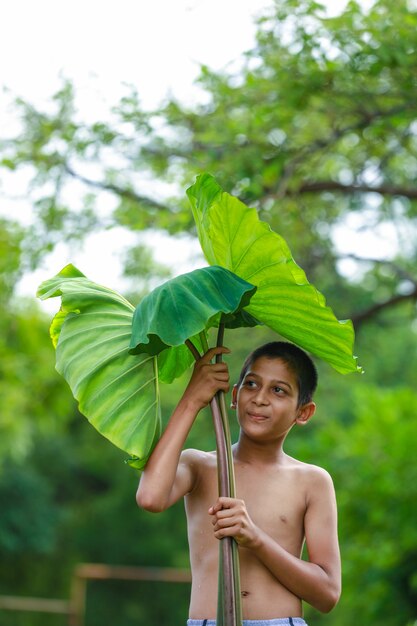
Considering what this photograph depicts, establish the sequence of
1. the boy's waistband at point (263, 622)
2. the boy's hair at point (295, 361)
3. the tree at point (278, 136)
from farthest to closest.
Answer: the tree at point (278, 136), the boy's hair at point (295, 361), the boy's waistband at point (263, 622)

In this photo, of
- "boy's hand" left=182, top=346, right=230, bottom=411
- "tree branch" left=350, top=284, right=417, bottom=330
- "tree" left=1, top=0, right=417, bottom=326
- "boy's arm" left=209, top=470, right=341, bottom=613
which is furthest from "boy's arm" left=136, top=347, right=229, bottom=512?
"tree branch" left=350, top=284, right=417, bottom=330

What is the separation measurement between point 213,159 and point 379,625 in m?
4.95

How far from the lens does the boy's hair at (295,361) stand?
238 cm

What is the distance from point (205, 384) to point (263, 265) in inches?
11.1

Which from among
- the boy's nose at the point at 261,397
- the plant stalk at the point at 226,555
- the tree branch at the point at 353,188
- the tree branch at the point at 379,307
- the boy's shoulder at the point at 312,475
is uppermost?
the tree branch at the point at 353,188

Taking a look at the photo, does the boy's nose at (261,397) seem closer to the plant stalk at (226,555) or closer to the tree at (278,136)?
the plant stalk at (226,555)

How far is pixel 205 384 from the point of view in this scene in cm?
218

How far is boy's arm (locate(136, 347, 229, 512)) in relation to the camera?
2150mm

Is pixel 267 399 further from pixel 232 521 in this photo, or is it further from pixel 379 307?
pixel 379 307

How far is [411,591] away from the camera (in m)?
8.57

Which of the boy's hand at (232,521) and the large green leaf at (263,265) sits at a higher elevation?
the large green leaf at (263,265)

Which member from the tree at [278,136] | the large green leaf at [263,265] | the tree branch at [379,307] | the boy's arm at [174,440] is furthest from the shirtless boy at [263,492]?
the tree branch at [379,307]

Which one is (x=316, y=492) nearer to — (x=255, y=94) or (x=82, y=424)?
(x=255, y=94)

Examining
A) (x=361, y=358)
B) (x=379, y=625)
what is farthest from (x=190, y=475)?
(x=379, y=625)
